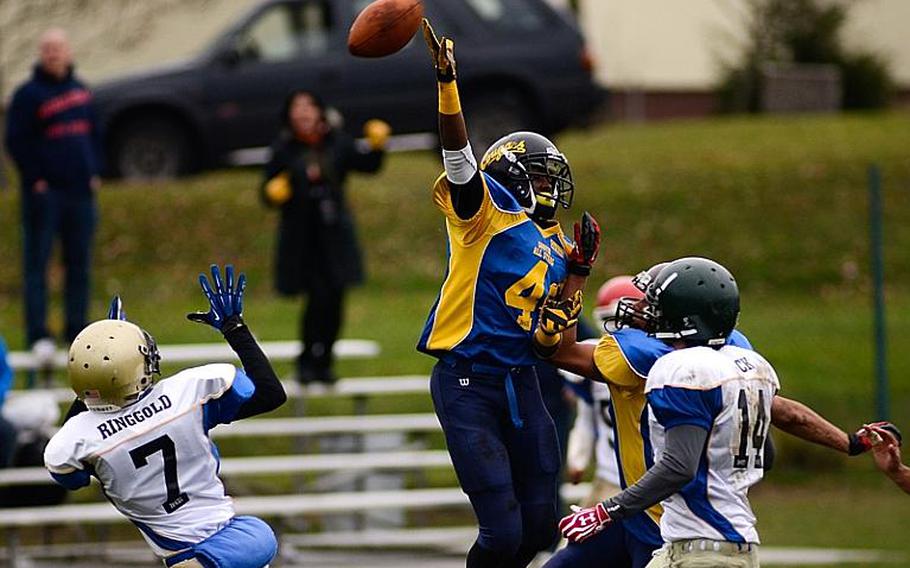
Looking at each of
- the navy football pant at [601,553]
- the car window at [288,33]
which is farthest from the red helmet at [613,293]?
the car window at [288,33]

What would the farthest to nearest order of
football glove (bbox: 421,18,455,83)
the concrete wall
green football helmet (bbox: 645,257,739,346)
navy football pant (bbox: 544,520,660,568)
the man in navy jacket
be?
1. the concrete wall
2. the man in navy jacket
3. navy football pant (bbox: 544,520,660,568)
4. football glove (bbox: 421,18,455,83)
5. green football helmet (bbox: 645,257,739,346)

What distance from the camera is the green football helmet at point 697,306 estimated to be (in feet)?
18.3

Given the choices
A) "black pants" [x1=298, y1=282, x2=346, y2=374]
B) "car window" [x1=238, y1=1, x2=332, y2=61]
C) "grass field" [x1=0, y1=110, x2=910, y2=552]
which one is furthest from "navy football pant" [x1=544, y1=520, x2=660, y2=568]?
"car window" [x1=238, y1=1, x2=332, y2=61]

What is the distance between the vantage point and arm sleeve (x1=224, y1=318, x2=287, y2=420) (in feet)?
19.6

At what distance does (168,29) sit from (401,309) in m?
9.34

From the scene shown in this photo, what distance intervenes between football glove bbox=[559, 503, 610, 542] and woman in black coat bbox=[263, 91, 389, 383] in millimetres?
5405

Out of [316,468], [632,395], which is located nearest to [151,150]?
[316,468]

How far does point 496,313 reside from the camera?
6617 millimetres

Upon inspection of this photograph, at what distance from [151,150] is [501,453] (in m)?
10.8

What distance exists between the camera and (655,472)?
5320mm

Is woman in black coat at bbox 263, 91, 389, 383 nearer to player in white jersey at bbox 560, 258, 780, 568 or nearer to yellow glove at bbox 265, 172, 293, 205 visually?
yellow glove at bbox 265, 172, 293, 205

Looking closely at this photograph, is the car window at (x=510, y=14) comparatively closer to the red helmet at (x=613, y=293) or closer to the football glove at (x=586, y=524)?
Answer: the red helmet at (x=613, y=293)

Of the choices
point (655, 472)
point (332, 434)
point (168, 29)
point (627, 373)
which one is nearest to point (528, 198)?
point (627, 373)

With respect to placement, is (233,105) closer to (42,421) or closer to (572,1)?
(42,421)
